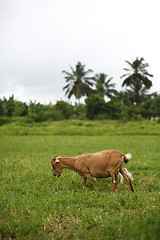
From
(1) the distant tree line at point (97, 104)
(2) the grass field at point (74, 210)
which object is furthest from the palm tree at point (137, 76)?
(2) the grass field at point (74, 210)

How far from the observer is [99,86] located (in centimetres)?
6088

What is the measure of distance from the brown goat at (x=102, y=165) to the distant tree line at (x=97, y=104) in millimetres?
37203

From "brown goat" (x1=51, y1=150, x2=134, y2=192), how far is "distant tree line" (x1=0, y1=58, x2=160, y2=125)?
3720 centimetres

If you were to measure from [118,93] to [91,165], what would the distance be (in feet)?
189

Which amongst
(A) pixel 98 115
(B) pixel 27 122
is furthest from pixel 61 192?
(A) pixel 98 115

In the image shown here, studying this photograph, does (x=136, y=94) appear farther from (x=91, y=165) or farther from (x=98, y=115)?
(x=91, y=165)

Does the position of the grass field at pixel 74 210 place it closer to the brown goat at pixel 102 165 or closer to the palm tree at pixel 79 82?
the brown goat at pixel 102 165

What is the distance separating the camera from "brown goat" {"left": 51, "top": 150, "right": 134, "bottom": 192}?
5.97 m

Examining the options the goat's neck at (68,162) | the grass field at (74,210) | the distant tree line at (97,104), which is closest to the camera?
the grass field at (74,210)

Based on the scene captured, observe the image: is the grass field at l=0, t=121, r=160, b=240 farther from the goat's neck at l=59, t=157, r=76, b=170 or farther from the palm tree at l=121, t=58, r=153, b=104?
the palm tree at l=121, t=58, r=153, b=104

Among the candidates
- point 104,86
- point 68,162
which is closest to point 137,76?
point 104,86

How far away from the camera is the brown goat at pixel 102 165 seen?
19.6 ft

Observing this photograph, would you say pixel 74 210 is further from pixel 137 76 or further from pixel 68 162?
pixel 137 76

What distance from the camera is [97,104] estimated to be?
44.2m
